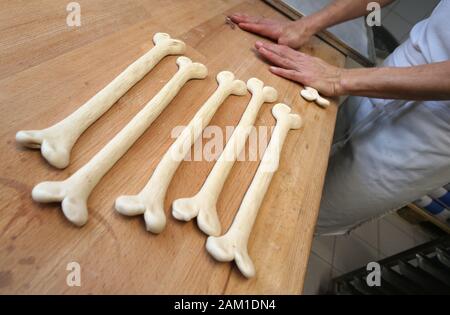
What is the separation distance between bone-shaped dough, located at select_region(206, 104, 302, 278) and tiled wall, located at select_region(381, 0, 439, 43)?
6.14 feet

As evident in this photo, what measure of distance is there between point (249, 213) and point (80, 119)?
1.14 ft

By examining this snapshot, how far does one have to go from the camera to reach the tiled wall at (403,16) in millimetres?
2104

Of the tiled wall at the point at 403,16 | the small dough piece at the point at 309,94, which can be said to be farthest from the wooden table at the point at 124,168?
the tiled wall at the point at 403,16

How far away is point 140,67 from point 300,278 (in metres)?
0.55

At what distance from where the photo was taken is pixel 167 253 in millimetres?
470

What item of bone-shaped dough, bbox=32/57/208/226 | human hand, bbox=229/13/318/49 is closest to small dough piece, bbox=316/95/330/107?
human hand, bbox=229/13/318/49

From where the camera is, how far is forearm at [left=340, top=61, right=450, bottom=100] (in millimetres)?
705

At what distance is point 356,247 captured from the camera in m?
1.80

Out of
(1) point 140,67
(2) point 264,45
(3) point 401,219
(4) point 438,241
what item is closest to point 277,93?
(2) point 264,45

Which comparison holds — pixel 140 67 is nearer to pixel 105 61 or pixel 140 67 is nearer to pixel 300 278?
pixel 105 61

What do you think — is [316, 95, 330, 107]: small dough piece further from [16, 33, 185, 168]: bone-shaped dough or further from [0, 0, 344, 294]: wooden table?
[16, 33, 185, 168]: bone-shaped dough

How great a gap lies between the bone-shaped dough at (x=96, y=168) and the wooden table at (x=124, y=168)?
0.9 inches

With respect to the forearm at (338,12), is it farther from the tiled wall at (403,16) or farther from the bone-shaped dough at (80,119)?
the tiled wall at (403,16)

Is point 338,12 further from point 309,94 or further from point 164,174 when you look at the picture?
point 164,174
